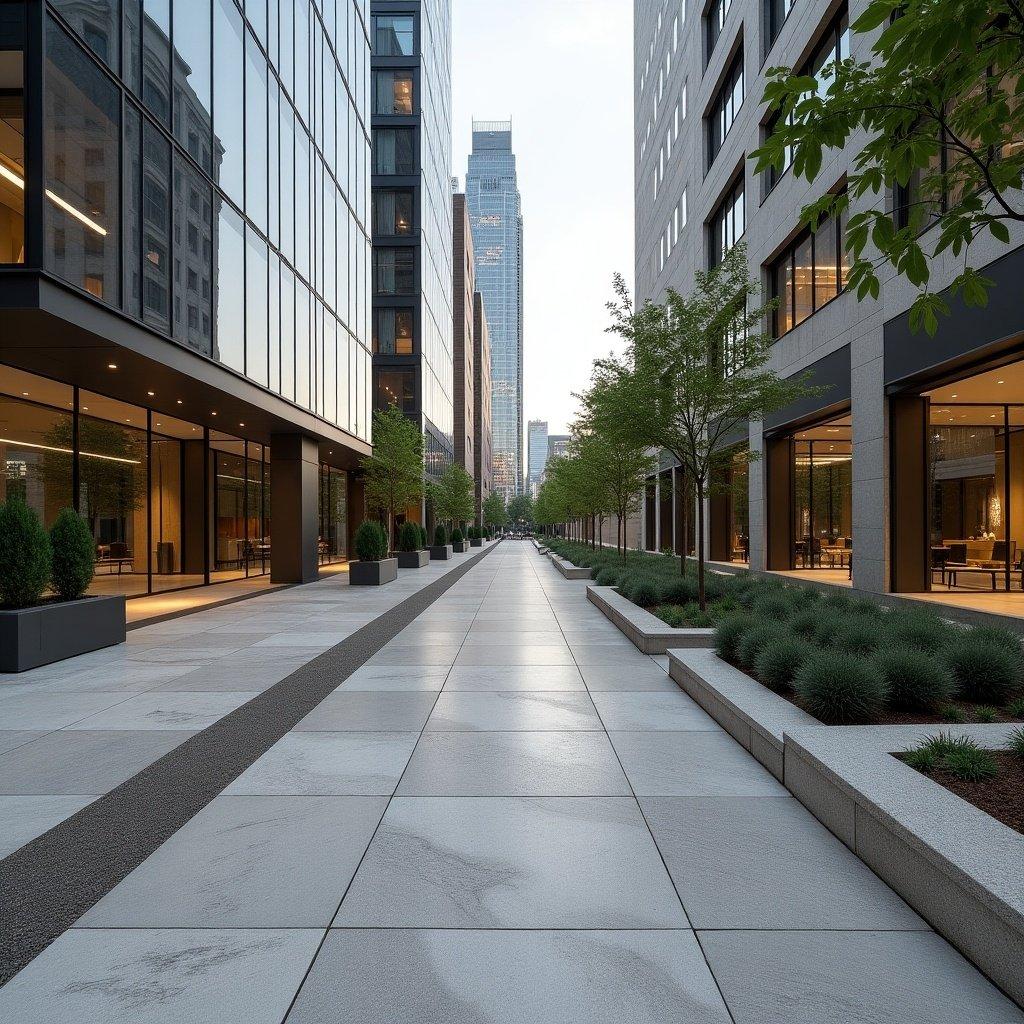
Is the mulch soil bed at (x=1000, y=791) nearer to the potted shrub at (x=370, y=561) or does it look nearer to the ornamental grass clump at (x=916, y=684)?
the ornamental grass clump at (x=916, y=684)

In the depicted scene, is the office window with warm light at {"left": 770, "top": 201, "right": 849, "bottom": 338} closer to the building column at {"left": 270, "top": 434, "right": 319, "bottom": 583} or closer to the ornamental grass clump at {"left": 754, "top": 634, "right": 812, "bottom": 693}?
the ornamental grass clump at {"left": 754, "top": 634, "right": 812, "bottom": 693}

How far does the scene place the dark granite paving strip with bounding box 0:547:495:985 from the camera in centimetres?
334

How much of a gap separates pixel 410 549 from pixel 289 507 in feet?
32.4

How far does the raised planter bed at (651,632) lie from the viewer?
9.72 meters

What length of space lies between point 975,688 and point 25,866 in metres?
7.33

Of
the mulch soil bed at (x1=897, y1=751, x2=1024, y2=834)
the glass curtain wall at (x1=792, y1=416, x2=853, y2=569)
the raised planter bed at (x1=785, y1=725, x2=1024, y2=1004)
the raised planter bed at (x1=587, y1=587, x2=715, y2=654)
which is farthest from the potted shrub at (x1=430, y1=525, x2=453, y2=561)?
the mulch soil bed at (x1=897, y1=751, x2=1024, y2=834)

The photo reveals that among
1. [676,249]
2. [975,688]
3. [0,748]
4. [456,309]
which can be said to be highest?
[456,309]

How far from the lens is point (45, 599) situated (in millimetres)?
10164

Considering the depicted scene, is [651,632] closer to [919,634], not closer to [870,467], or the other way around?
[919,634]

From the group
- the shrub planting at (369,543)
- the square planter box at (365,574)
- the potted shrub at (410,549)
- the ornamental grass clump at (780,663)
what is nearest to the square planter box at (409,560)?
the potted shrub at (410,549)

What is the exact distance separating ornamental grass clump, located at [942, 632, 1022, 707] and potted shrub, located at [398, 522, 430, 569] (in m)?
26.2

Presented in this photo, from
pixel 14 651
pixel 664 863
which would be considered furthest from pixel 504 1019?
pixel 14 651

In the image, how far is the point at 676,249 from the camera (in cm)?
3500

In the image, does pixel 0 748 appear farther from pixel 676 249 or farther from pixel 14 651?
pixel 676 249
